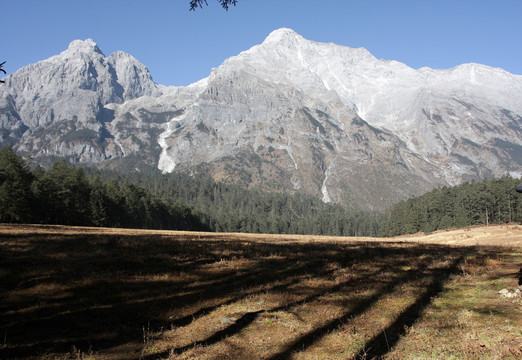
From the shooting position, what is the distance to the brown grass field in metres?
7.27

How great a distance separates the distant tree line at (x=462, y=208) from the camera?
96938 millimetres

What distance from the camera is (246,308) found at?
32.2 feet

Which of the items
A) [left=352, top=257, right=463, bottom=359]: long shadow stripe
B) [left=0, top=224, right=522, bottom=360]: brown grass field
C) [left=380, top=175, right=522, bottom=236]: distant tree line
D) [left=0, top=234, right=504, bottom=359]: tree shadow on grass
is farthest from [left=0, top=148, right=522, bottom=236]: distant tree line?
[left=352, top=257, right=463, bottom=359]: long shadow stripe

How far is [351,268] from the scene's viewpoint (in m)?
15.2

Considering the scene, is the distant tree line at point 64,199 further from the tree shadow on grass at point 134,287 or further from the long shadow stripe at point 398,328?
the long shadow stripe at point 398,328

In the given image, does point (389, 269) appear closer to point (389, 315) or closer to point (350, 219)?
point (389, 315)

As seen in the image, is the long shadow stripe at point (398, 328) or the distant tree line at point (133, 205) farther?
the distant tree line at point (133, 205)

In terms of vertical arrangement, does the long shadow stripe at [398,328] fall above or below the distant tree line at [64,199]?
below

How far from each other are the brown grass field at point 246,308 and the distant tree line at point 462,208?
100155mm

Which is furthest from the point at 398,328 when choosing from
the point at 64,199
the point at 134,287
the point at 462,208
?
the point at 462,208

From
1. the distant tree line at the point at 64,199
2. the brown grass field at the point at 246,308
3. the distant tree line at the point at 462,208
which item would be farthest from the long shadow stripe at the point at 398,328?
the distant tree line at the point at 462,208

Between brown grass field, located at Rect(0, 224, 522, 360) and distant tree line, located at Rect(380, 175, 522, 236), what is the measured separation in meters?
100

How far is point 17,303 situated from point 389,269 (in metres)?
13.7

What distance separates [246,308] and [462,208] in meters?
119
